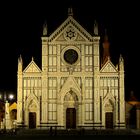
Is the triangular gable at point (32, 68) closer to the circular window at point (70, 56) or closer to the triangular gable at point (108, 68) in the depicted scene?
the circular window at point (70, 56)

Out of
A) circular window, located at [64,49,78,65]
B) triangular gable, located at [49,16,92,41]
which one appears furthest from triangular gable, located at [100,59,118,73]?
triangular gable, located at [49,16,92,41]

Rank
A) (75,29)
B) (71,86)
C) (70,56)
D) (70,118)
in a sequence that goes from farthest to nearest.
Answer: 1. (70,118)
2. (70,56)
3. (75,29)
4. (71,86)

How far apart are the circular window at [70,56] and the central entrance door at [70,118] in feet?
20.2

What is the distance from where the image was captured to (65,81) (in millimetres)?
64812

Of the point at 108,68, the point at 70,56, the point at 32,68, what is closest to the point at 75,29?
the point at 70,56

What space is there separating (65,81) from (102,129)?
7.71 m

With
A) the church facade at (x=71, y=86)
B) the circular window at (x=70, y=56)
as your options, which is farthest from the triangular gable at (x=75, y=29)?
the circular window at (x=70, y=56)

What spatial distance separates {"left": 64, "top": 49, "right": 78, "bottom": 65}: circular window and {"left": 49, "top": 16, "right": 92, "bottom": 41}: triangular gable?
1726 millimetres

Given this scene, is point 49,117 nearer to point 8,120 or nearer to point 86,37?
point 8,120

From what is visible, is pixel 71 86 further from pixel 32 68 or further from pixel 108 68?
pixel 32 68

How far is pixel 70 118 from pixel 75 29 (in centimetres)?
1149

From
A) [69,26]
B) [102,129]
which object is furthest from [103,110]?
[69,26]

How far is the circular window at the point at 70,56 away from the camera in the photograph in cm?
6544

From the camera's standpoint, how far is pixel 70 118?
65.6 metres
